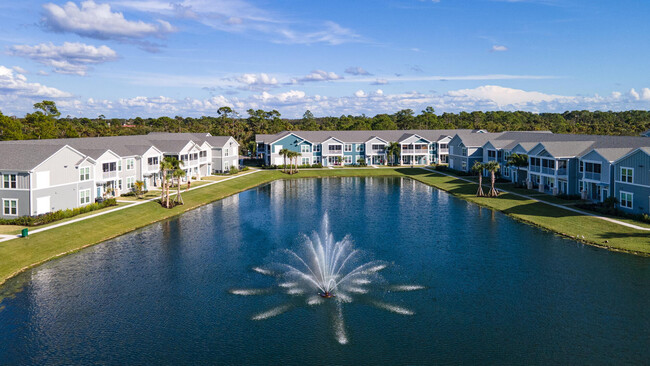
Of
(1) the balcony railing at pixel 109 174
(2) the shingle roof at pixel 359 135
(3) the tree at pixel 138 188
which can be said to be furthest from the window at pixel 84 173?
(2) the shingle roof at pixel 359 135

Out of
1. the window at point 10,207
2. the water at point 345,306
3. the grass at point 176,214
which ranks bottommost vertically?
the water at point 345,306

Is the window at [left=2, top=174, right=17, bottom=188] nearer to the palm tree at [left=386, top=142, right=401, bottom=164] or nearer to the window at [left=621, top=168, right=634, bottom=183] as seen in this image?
the window at [left=621, top=168, right=634, bottom=183]

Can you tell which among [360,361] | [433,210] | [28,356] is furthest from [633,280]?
[28,356]

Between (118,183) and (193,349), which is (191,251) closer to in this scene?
(193,349)

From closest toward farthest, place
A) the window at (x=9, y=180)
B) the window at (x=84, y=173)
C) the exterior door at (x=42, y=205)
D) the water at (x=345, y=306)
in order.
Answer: the water at (x=345, y=306), the window at (x=9, y=180), the exterior door at (x=42, y=205), the window at (x=84, y=173)

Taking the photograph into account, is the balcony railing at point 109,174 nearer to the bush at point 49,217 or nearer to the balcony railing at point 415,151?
the bush at point 49,217

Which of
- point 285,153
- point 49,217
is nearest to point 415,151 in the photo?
point 285,153
